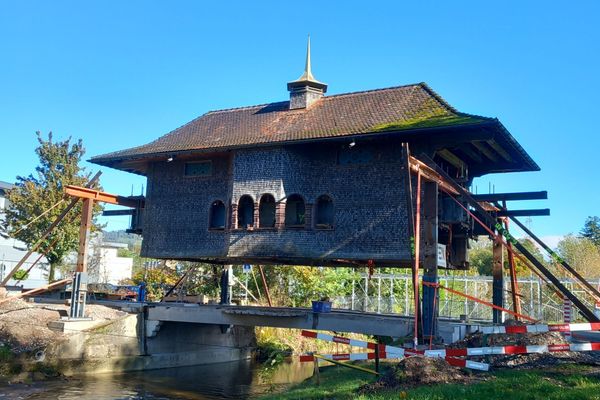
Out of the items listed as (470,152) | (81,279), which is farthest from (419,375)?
(81,279)

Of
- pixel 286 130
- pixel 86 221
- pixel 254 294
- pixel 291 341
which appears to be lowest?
pixel 291 341

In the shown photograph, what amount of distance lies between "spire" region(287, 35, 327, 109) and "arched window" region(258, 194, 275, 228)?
4184mm

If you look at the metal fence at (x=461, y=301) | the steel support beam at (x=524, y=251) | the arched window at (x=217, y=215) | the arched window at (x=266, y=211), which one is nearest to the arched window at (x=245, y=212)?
the arched window at (x=266, y=211)

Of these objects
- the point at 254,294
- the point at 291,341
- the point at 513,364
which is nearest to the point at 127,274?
the point at 254,294

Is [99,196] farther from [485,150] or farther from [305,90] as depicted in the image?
[485,150]

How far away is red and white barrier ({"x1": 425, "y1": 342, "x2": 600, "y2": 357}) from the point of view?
11617 mm

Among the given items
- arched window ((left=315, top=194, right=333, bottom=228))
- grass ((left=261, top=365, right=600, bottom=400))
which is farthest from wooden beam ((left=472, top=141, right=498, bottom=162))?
grass ((left=261, top=365, right=600, bottom=400))

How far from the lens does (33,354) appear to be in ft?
64.1

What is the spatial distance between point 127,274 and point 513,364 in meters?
54.1

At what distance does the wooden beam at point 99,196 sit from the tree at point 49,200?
6.46 metres

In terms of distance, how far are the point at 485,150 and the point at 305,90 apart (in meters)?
7.32

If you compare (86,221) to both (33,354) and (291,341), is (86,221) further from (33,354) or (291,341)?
(291,341)

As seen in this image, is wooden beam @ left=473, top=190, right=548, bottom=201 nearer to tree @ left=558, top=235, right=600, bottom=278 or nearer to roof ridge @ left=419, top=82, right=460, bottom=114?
roof ridge @ left=419, top=82, right=460, bottom=114

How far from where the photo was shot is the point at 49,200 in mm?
30078
